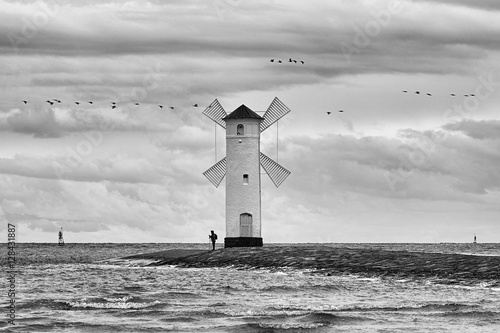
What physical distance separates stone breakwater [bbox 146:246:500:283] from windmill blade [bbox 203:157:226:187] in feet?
16.5

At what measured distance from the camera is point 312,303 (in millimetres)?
34031

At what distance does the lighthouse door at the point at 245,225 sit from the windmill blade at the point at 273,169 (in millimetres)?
4448

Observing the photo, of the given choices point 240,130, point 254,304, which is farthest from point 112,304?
point 240,130

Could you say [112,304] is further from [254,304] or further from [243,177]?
[243,177]

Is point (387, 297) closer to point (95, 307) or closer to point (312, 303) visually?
point (312, 303)

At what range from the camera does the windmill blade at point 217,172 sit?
64.2 meters

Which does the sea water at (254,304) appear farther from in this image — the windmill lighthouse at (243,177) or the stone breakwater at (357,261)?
the windmill lighthouse at (243,177)

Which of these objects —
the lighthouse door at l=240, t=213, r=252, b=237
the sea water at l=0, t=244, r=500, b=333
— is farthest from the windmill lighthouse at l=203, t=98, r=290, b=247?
the sea water at l=0, t=244, r=500, b=333

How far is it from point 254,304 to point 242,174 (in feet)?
91.9

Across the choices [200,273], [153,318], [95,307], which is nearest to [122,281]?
[200,273]

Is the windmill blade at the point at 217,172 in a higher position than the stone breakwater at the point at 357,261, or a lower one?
higher

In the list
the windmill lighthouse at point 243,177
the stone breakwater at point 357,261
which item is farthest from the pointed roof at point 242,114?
the stone breakwater at point 357,261

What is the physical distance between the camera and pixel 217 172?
64625mm

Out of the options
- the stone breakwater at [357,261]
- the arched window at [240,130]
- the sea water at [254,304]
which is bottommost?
the sea water at [254,304]
